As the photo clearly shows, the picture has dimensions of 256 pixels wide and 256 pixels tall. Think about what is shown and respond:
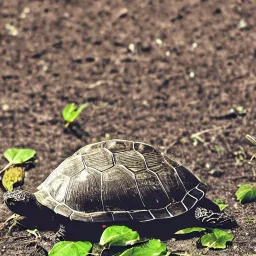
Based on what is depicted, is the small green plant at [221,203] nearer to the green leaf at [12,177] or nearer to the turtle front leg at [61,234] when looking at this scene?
the turtle front leg at [61,234]

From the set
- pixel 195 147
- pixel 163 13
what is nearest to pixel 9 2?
pixel 163 13

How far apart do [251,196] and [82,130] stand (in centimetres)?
189

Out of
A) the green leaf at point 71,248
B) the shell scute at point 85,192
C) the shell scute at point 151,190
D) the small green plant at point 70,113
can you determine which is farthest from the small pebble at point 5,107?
the green leaf at point 71,248

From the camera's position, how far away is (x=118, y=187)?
3609 millimetres

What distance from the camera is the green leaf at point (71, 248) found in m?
3.22

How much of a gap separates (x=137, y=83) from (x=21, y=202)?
248 cm

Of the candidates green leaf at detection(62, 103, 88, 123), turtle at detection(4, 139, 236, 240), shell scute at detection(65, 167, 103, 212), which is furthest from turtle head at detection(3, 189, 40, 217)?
green leaf at detection(62, 103, 88, 123)

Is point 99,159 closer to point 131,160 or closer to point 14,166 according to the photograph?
point 131,160

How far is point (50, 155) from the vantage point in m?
4.71

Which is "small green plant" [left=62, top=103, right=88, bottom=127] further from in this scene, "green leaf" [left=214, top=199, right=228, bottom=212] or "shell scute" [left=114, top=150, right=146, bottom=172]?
"green leaf" [left=214, top=199, right=228, bottom=212]

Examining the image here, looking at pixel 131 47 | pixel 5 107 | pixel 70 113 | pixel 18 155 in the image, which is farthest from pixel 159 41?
pixel 18 155

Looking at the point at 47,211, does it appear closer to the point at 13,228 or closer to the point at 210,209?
the point at 13,228

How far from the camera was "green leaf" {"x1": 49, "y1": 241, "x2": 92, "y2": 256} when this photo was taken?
10.6 ft

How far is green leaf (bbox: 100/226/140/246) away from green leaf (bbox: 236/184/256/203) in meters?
1.02
